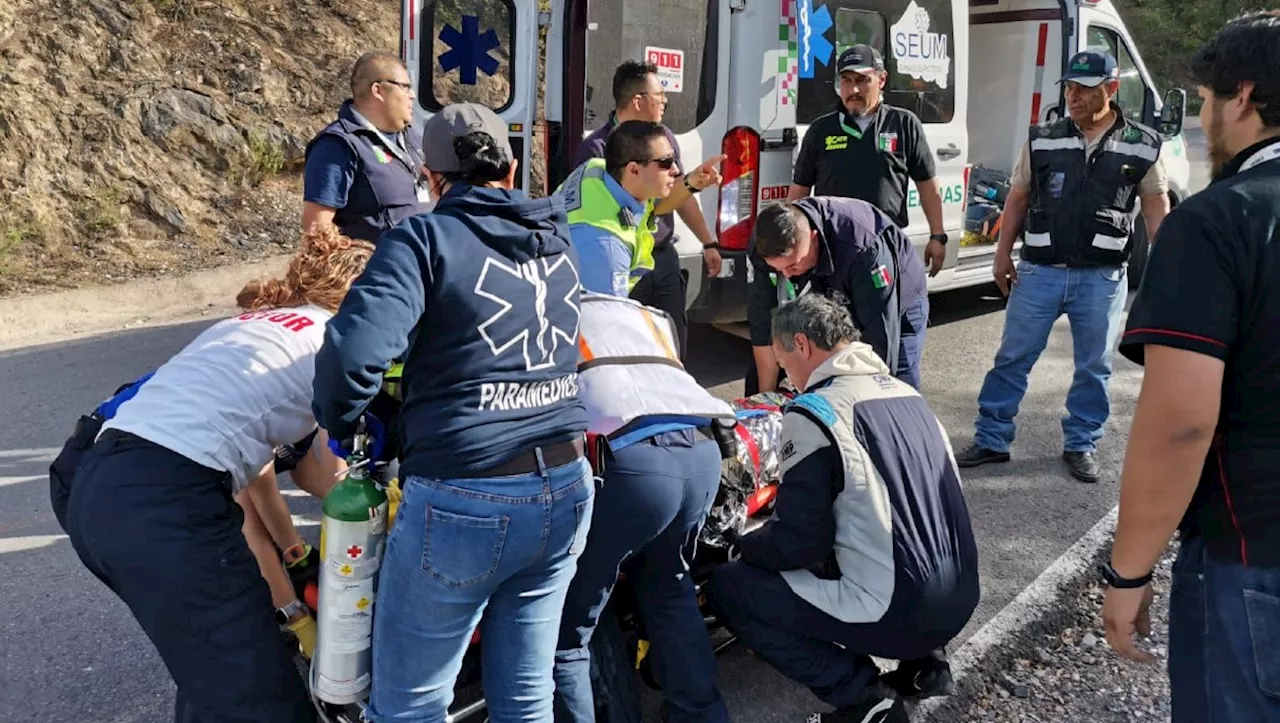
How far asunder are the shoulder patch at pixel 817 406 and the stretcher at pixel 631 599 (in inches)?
8.2

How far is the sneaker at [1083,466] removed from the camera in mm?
4480

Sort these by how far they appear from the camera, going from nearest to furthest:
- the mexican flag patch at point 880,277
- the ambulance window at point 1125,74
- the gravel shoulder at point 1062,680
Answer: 1. the gravel shoulder at point 1062,680
2. the mexican flag patch at point 880,277
3. the ambulance window at point 1125,74

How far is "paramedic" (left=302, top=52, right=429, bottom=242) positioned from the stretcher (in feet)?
5.21

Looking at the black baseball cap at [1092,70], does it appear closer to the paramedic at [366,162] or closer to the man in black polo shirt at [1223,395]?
the man in black polo shirt at [1223,395]

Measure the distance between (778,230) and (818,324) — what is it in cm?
82

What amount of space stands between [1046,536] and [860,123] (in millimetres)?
2094

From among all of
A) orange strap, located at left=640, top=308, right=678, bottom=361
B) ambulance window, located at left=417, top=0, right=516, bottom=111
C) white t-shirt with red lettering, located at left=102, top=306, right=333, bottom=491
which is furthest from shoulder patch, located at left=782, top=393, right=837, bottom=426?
ambulance window, located at left=417, top=0, right=516, bottom=111

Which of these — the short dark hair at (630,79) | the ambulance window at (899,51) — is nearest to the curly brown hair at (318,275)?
the short dark hair at (630,79)

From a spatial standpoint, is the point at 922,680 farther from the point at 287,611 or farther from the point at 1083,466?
the point at 1083,466

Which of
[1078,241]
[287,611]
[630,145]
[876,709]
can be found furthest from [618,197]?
[1078,241]

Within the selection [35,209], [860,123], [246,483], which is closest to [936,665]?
[246,483]

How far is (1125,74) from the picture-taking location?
24.3ft

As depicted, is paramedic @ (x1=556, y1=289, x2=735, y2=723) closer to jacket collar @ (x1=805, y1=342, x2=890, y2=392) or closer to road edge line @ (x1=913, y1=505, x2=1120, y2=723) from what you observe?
jacket collar @ (x1=805, y1=342, x2=890, y2=392)

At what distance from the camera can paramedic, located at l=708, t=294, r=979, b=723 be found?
2492mm
